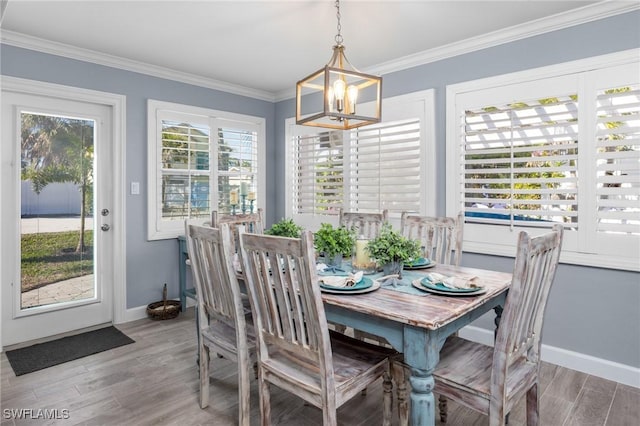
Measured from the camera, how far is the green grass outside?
323cm

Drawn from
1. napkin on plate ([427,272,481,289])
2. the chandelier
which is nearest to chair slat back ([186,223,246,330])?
the chandelier

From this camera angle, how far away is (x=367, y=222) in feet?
10.3

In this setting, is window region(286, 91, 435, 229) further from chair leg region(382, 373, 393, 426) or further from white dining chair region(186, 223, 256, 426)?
white dining chair region(186, 223, 256, 426)

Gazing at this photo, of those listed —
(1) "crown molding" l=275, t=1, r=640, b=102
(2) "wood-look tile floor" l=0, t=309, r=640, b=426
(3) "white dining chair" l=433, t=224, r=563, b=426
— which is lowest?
(2) "wood-look tile floor" l=0, t=309, r=640, b=426

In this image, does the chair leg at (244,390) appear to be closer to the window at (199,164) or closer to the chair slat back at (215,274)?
the chair slat back at (215,274)

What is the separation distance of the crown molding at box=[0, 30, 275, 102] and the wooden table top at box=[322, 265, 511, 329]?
3.18 metres

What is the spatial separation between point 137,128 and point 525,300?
3629 mm

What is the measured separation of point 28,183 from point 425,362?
345 centimetres

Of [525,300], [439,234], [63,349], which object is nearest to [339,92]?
[439,234]

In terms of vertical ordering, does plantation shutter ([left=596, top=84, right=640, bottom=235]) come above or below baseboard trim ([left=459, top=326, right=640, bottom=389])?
above

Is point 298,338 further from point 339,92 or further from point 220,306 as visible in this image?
point 339,92

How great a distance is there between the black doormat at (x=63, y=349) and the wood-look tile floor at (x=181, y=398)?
2.9 inches

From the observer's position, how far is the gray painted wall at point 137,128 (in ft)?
10.7

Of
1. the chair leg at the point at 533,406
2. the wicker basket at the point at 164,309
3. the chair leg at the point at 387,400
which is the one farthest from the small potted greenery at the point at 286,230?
the wicker basket at the point at 164,309
